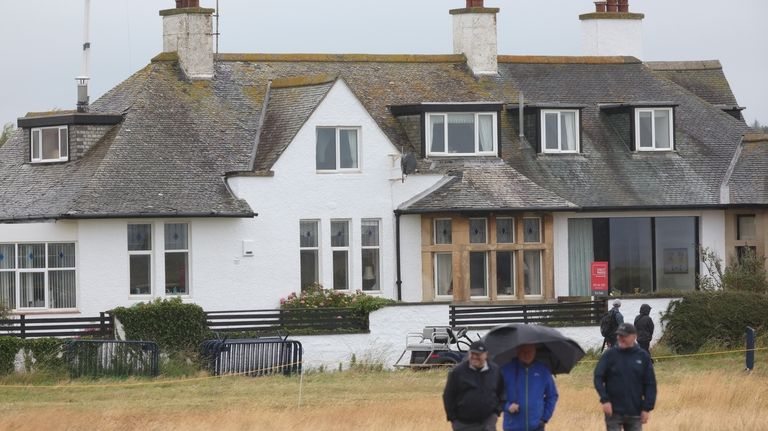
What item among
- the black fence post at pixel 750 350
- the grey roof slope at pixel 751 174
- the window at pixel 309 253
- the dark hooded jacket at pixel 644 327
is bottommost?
the black fence post at pixel 750 350

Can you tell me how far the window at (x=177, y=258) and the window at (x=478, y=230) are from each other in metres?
7.27

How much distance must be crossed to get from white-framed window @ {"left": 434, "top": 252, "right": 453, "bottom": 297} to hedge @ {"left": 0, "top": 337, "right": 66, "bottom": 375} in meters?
10.6

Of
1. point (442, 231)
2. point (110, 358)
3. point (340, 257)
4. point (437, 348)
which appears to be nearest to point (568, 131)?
point (442, 231)

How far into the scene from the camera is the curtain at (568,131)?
151 feet

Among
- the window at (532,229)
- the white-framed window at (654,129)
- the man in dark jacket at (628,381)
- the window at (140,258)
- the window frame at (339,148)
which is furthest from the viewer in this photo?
the white-framed window at (654,129)

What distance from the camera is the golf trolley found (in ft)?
118

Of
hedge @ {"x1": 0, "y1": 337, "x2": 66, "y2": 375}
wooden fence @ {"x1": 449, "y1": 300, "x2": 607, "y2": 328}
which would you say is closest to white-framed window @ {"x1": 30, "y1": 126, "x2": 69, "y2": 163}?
hedge @ {"x1": 0, "y1": 337, "x2": 66, "y2": 375}

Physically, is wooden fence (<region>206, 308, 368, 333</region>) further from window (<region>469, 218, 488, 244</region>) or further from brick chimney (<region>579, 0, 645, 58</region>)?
brick chimney (<region>579, 0, 645, 58</region>)

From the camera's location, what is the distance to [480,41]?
48.4 metres

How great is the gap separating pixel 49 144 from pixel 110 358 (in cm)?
879

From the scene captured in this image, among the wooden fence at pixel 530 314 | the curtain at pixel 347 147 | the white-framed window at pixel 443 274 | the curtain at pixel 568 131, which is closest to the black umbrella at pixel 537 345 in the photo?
the wooden fence at pixel 530 314

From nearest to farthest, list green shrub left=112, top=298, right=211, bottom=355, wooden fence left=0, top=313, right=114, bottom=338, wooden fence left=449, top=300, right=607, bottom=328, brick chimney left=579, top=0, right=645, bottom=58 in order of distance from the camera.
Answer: wooden fence left=0, top=313, right=114, bottom=338 → green shrub left=112, top=298, right=211, bottom=355 → wooden fence left=449, top=300, right=607, bottom=328 → brick chimney left=579, top=0, right=645, bottom=58

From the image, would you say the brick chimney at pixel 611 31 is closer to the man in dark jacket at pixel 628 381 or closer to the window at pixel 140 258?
the window at pixel 140 258

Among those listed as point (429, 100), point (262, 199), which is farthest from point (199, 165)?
point (429, 100)
